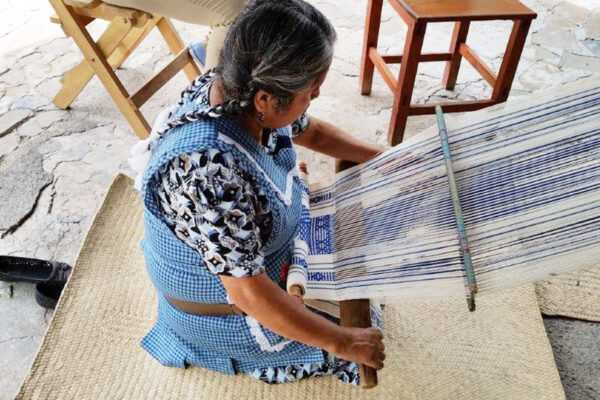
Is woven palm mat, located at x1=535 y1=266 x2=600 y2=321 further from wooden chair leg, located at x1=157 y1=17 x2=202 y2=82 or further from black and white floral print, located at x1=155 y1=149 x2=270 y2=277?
wooden chair leg, located at x1=157 y1=17 x2=202 y2=82

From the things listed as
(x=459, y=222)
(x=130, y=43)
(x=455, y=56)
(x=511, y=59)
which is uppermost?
(x=459, y=222)

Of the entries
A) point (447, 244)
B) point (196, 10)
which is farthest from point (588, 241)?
point (196, 10)

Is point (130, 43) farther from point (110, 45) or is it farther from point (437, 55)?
point (437, 55)

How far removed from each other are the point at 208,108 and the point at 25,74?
2.85 m

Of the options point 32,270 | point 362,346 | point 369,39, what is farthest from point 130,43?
point 362,346

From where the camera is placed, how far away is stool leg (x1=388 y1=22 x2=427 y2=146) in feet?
7.46

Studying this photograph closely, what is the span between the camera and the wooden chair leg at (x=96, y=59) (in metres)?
2.32

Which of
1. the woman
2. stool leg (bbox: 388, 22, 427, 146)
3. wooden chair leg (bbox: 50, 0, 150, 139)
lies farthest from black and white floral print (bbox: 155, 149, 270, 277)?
wooden chair leg (bbox: 50, 0, 150, 139)

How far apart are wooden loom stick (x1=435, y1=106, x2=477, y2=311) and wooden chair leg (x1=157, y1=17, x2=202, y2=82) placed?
1904mm

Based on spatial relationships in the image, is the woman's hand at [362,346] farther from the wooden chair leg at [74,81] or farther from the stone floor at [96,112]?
the wooden chair leg at [74,81]

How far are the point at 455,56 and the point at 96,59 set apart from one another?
204cm

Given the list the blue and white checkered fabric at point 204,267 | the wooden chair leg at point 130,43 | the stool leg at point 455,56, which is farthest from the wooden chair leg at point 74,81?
the stool leg at point 455,56

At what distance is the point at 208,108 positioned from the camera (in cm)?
103

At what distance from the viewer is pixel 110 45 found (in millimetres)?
2428
